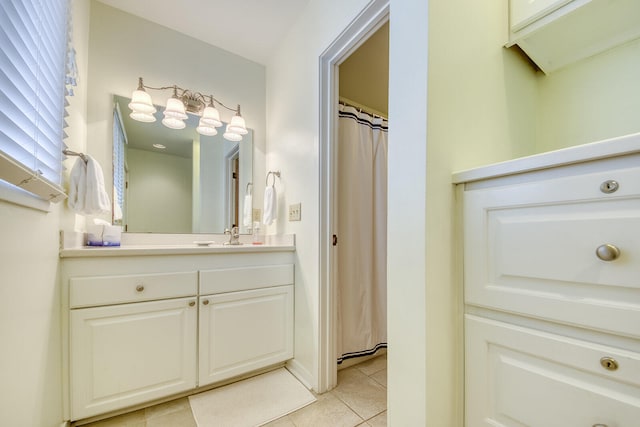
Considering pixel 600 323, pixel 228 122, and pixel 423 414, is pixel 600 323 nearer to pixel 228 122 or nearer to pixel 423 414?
pixel 423 414

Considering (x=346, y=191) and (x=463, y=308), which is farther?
(x=346, y=191)

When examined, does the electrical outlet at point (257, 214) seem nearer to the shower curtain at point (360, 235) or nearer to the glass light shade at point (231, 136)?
the glass light shade at point (231, 136)

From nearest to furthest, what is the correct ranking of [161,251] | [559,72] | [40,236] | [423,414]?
[423,414], [40,236], [559,72], [161,251]

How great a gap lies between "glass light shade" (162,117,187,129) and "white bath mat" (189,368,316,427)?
1.74 metres

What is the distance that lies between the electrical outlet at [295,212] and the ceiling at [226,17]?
1.29 meters

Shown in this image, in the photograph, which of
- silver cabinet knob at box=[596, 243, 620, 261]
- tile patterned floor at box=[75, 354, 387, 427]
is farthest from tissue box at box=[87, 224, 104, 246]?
silver cabinet knob at box=[596, 243, 620, 261]

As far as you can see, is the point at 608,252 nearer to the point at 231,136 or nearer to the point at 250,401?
the point at 250,401

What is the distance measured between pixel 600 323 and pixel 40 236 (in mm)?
1651

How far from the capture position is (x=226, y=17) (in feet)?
5.71

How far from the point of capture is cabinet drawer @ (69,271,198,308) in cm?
114

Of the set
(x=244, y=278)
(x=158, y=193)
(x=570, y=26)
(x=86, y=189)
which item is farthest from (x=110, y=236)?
(x=570, y=26)

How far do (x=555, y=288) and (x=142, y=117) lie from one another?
2253 mm

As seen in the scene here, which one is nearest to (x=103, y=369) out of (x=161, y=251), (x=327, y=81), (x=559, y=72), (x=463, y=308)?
(x=161, y=251)

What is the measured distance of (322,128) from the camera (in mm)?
1499
